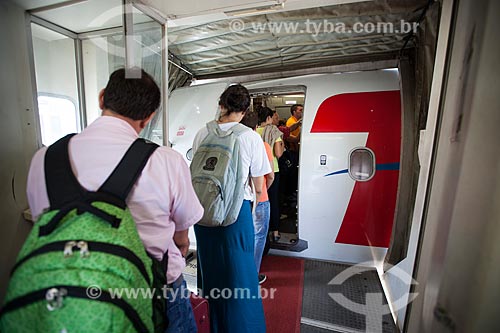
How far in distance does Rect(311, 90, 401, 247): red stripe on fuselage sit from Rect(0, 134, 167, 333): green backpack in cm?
263

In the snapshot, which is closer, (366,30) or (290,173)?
(366,30)

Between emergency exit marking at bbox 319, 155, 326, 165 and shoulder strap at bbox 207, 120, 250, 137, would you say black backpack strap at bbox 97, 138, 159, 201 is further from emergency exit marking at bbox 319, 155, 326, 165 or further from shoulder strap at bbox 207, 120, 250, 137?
emergency exit marking at bbox 319, 155, 326, 165

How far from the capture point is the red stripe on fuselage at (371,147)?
279 cm

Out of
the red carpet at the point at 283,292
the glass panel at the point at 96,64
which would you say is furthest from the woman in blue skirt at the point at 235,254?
the glass panel at the point at 96,64

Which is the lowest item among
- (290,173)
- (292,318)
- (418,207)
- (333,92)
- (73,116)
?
(292,318)

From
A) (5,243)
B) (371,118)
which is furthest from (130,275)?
(371,118)

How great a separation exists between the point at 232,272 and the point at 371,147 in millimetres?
2030

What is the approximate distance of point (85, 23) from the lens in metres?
1.58

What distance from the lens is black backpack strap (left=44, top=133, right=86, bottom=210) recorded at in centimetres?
72

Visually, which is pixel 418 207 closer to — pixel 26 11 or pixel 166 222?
pixel 166 222

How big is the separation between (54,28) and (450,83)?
215 cm

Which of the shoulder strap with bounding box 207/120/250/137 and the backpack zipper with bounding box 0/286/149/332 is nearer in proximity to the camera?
the backpack zipper with bounding box 0/286/149/332

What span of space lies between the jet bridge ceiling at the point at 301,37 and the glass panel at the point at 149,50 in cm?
65

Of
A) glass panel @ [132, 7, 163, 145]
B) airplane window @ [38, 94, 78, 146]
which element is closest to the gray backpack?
glass panel @ [132, 7, 163, 145]
